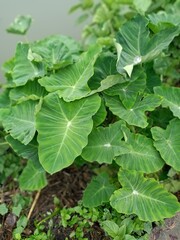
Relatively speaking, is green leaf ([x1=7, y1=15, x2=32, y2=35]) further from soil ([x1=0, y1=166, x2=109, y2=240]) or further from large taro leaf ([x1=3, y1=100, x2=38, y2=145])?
soil ([x1=0, y1=166, x2=109, y2=240])

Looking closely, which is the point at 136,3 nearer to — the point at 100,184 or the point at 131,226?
the point at 100,184

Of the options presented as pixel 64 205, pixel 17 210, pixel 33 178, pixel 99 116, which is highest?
pixel 99 116

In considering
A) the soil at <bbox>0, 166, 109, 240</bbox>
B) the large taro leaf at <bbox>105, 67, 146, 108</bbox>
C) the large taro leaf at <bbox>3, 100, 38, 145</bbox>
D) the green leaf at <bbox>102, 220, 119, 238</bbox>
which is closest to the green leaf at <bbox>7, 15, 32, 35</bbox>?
the large taro leaf at <bbox>3, 100, 38, 145</bbox>

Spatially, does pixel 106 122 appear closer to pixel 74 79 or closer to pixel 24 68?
pixel 74 79

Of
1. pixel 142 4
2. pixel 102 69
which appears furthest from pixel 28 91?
pixel 142 4

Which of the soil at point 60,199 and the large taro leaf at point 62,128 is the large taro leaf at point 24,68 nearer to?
the large taro leaf at point 62,128

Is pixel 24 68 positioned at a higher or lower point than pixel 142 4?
higher
